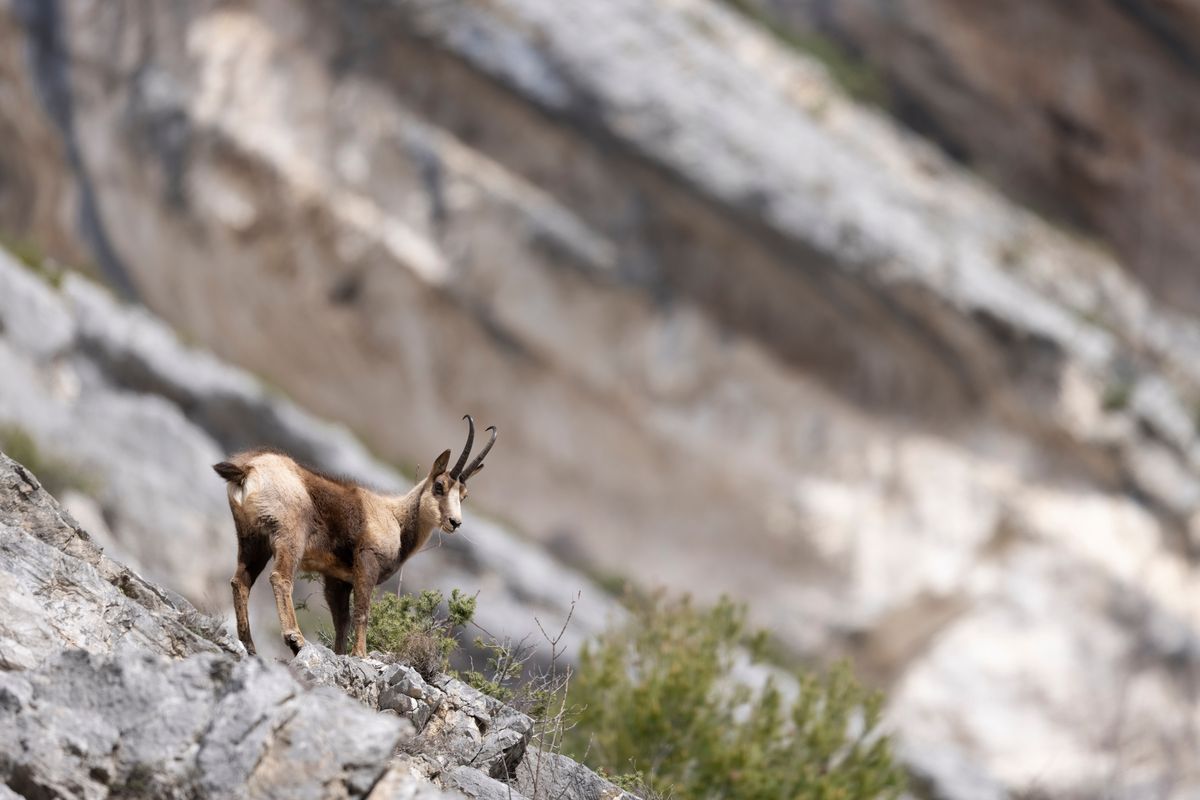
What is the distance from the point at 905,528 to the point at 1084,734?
4.90 metres

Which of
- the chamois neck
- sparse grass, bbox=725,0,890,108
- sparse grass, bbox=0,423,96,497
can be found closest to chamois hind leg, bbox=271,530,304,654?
the chamois neck

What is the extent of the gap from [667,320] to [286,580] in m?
18.9

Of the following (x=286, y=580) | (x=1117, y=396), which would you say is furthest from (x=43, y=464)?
(x=1117, y=396)

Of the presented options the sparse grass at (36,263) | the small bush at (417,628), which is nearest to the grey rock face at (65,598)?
the small bush at (417,628)

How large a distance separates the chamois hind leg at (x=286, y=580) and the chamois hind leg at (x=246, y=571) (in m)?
0.11

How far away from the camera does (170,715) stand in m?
6.28

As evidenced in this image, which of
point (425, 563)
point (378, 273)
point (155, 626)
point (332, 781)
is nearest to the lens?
point (332, 781)

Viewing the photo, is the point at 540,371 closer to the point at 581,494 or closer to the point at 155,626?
the point at 581,494

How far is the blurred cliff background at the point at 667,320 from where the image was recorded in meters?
25.5

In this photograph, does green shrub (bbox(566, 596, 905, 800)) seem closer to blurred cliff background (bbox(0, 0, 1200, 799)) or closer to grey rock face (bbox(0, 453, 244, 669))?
grey rock face (bbox(0, 453, 244, 669))

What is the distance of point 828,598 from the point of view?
87.1ft

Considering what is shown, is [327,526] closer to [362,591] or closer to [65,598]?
[362,591]

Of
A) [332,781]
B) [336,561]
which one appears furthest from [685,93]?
[332,781]

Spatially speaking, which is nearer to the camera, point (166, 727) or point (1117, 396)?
point (166, 727)
